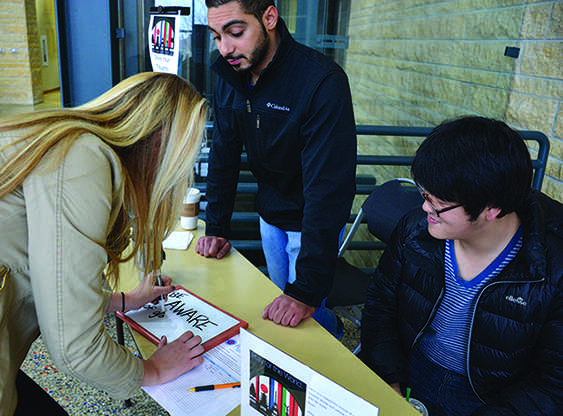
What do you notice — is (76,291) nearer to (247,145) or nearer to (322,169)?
(322,169)

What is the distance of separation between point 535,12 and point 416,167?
1.72 m

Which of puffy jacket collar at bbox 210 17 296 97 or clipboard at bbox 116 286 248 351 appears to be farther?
puffy jacket collar at bbox 210 17 296 97

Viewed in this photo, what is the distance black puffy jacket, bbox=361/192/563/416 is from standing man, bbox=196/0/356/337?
0.26m

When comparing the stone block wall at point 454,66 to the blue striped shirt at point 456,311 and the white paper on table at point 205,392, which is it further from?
the white paper on table at point 205,392

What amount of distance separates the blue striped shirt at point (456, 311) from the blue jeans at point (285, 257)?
511mm

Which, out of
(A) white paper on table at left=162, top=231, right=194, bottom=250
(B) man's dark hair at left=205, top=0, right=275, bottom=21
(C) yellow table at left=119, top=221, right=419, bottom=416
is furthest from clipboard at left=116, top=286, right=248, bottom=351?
(B) man's dark hair at left=205, top=0, right=275, bottom=21

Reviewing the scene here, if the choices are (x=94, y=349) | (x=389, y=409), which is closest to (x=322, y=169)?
(x=389, y=409)

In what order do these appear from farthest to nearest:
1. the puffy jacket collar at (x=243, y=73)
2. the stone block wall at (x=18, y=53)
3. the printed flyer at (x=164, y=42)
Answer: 1. the stone block wall at (x=18, y=53)
2. the printed flyer at (x=164, y=42)
3. the puffy jacket collar at (x=243, y=73)

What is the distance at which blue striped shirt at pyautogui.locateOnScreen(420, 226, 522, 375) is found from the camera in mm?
1321

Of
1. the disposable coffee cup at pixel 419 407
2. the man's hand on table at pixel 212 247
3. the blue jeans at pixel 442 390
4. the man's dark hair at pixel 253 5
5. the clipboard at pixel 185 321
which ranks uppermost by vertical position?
the man's dark hair at pixel 253 5

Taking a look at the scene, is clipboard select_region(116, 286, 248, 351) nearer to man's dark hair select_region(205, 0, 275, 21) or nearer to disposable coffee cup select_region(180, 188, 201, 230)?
disposable coffee cup select_region(180, 188, 201, 230)

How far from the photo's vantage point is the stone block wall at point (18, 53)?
328 inches

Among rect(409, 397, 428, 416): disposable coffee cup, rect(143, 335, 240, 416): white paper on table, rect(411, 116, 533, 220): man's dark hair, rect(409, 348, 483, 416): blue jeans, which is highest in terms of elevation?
rect(411, 116, 533, 220): man's dark hair

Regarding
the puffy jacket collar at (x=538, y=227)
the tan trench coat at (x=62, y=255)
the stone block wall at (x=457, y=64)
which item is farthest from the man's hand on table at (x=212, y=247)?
the stone block wall at (x=457, y=64)
